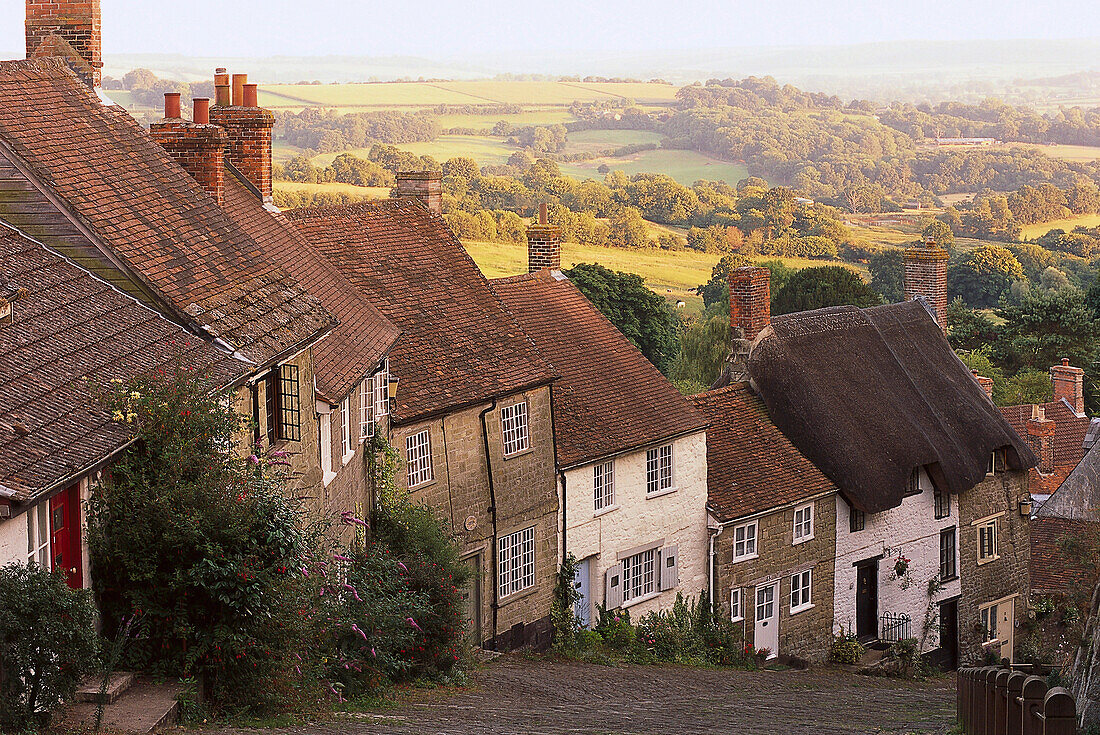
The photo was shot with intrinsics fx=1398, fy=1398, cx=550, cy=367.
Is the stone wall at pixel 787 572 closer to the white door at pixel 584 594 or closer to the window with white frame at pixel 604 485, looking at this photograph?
the window with white frame at pixel 604 485

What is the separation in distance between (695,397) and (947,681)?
801 cm

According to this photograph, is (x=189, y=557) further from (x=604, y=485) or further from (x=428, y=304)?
(x=604, y=485)

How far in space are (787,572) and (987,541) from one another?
24.1 ft

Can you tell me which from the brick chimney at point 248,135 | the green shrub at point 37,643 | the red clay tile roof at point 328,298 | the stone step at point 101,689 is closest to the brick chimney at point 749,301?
the red clay tile roof at point 328,298

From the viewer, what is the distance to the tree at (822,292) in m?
71.7

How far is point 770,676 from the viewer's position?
25734 mm

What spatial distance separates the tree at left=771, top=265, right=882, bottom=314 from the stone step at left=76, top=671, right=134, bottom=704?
203 ft

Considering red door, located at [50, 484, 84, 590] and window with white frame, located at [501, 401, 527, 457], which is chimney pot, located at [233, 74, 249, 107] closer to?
window with white frame, located at [501, 401, 527, 457]

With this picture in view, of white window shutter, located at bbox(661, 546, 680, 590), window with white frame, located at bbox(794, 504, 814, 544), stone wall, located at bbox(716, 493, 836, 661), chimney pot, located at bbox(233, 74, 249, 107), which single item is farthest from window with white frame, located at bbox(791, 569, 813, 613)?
chimney pot, located at bbox(233, 74, 249, 107)

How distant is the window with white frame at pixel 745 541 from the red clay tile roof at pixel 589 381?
230 cm

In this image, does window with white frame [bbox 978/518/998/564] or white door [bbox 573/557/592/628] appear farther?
window with white frame [bbox 978/518/998/564]

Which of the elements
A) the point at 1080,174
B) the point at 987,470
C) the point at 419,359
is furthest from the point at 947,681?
the point at 1080,174

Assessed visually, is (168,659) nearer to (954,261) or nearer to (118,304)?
(118,304)

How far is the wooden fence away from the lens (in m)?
9.58
